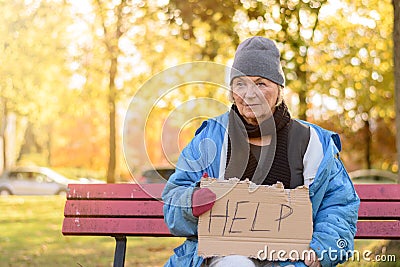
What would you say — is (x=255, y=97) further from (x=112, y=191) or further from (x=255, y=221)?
(x=112, y=191)

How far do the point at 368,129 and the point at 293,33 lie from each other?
24.9m

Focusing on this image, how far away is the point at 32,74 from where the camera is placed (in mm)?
24984

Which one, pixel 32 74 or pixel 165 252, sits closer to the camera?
pixel 165 252

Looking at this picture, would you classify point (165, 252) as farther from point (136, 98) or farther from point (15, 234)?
point (136, 98)

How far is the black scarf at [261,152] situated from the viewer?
3646 mm

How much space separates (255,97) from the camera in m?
3.61

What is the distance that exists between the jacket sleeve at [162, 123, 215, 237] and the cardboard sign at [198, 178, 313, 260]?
9 centimetres

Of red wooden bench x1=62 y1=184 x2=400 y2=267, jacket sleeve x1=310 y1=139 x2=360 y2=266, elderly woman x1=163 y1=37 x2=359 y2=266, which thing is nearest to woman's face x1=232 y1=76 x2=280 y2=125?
elderly woman x1=163 y1=37 x2=359 y2=266

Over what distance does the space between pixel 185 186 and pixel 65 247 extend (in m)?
6.47

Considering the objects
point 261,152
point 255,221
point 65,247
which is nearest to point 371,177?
point 65,247

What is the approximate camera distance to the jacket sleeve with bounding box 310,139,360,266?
3436 mm

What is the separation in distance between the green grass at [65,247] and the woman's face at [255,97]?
112 inches

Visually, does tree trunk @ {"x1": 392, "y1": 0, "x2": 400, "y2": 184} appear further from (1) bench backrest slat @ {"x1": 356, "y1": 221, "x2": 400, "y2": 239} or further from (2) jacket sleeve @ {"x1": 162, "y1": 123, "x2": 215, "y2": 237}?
(2) jacket sleeve @ {"x1": 162, "y1": 123, "x2": 215, "y2": 237}

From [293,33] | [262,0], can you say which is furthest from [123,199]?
[293,33]
